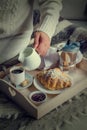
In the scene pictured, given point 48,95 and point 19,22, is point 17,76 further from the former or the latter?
point 19,22

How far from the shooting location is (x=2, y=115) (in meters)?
0.90

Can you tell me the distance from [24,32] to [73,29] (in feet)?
1.34

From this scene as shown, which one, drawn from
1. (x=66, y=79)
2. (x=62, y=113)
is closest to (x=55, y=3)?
(x=66, y=79)

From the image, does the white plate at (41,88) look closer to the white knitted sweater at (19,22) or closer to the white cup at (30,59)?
the white cup at (30,59)

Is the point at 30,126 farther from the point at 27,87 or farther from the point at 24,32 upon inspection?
the point at 24,32

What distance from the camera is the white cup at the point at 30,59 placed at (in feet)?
3.27

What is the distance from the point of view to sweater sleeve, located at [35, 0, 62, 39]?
46.9 inches

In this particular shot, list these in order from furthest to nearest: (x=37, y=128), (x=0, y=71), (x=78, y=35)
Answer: (x=78, y=35), (x=0, y=71), (x=37, y=128)

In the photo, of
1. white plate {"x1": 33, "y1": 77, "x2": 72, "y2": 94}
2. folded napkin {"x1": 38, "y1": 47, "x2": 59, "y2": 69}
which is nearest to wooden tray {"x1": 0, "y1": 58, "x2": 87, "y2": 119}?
white plate {"x1": 33, "y1": 77, "x2": 72, "y2": 94}

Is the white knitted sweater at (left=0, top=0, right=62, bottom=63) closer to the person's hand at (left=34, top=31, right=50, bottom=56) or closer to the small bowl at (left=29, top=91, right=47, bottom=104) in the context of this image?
the person's hand at (left=34, top=31, right=50, bottom=56)

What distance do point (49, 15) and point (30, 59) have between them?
325mm

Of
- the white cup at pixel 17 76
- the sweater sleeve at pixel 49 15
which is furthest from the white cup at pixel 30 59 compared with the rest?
the sweater sleeve at pixel 49 15

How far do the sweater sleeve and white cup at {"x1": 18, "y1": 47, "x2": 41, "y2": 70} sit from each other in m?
0.19

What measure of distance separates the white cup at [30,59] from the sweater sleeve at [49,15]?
19 cm
